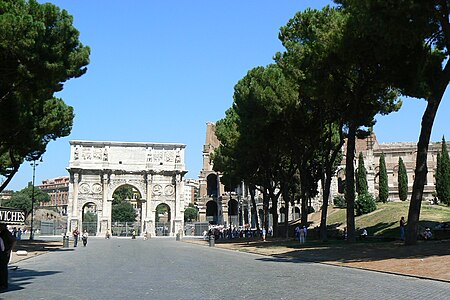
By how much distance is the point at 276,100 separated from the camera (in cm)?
3023

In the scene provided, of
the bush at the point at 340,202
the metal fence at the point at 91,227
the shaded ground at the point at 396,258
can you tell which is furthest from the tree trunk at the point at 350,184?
the metal fence at the point at 91,227

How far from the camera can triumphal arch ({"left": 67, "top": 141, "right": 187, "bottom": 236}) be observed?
68000mm

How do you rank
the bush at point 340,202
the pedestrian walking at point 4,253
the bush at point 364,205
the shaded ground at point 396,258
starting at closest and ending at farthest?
1. the pedestrian walking at point 4,253
2. the shaded ground at point 396,258
3. the bush at point 364,205
4. the bush at point 340,202

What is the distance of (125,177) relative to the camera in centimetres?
6944

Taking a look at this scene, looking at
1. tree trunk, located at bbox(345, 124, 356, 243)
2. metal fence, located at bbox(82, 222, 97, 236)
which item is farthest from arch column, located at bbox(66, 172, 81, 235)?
tree trunk, located at bbox(345, 124, 356, 243)

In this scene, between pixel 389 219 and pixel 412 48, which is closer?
pixel 412 48

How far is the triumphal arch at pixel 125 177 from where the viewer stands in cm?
6800

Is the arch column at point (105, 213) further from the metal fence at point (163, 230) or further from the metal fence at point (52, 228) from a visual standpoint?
the metal fence at point (163, 230)

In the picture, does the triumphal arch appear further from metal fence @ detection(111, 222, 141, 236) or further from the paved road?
the paved road

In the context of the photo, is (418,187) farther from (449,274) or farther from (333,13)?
(333,13)

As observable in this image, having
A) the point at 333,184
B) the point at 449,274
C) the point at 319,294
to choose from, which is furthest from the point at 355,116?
the point at 333,184

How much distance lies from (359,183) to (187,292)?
42754 mm

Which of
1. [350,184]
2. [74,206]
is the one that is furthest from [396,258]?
[74,206]

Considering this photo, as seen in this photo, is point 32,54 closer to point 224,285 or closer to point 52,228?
point 224,285
